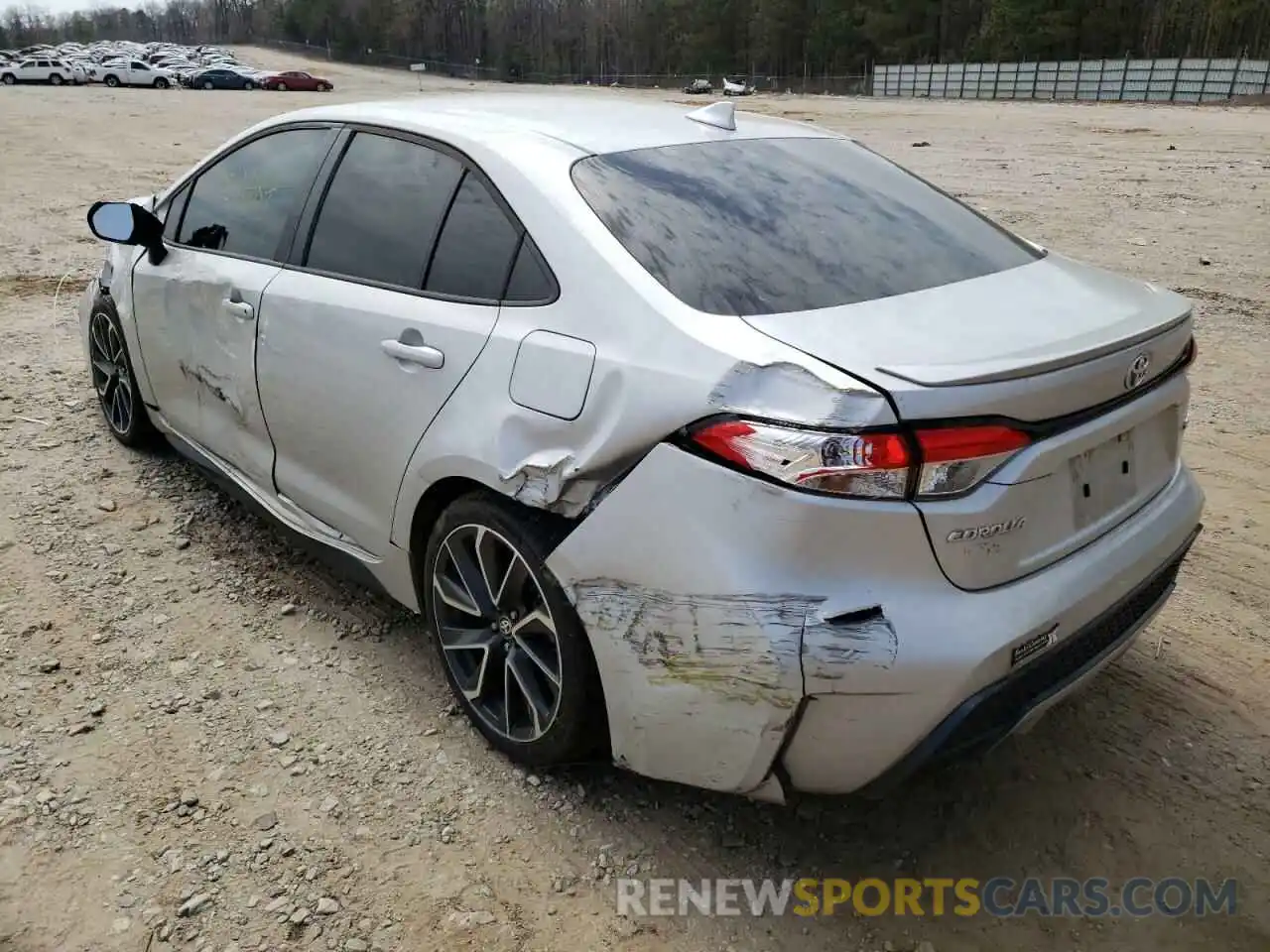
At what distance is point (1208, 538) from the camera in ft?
12.6

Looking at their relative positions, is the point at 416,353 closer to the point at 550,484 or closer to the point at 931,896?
the point at 550,484

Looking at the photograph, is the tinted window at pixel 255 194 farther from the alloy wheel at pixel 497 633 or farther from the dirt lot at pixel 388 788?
the alloy wheel at pixel 497 633

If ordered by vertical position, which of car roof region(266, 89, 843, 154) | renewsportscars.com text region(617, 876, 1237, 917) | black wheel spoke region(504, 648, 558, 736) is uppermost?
car roof region(266, 89, 843, 154)

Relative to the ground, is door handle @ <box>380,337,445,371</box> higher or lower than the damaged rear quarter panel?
higher

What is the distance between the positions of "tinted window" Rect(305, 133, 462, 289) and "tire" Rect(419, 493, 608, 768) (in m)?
0.76

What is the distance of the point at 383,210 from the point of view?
116 inches

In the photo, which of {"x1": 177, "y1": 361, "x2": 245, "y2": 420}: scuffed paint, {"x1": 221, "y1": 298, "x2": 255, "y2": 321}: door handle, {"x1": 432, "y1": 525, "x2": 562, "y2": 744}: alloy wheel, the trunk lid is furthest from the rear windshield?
{"x1": 177, "y1": 361, "x2": 245, "y2": 420}: scuffed paint

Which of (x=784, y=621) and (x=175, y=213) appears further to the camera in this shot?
(x=175, y=213)

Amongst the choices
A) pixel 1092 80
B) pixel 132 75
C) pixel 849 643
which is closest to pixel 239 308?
pixel 849 643

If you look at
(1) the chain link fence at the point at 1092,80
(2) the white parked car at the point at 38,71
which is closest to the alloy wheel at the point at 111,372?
(1) the chain link fence at the point at 1092,80

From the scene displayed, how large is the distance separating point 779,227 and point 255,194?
2.05 meters

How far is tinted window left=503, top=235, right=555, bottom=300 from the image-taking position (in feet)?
7.86

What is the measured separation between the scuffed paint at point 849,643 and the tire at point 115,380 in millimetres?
3550

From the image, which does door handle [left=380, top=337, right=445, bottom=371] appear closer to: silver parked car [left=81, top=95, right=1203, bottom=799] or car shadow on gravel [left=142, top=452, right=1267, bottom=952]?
silver parked car [left=81, top=95, right=1203, bottom=799]
